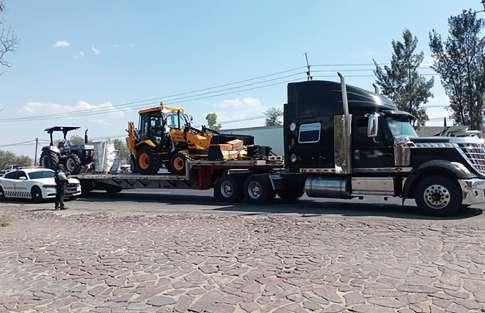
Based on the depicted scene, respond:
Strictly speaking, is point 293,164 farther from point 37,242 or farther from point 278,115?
point 278,115

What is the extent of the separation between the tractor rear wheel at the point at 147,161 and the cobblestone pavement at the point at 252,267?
900cm

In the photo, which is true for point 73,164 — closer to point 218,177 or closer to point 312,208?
point 218,177

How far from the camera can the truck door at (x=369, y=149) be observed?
14.0 m

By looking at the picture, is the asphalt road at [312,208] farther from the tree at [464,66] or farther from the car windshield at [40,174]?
the tree at [464,66]

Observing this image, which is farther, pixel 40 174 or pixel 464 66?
pixel 464 66

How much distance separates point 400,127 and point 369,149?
1.04m

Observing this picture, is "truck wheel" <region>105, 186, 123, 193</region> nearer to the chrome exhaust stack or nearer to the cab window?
the cab window

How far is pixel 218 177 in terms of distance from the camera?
62.3 feet

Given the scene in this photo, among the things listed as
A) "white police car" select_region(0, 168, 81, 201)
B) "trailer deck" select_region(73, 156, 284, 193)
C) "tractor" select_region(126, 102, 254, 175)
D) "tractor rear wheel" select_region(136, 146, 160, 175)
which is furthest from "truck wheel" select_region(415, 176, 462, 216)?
"white police car" select_region(0, 168, 81, 201)

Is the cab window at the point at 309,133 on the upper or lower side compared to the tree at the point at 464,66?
lower

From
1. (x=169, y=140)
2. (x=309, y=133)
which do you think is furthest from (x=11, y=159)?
(x=309, y=133)

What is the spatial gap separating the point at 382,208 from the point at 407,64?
30827mm

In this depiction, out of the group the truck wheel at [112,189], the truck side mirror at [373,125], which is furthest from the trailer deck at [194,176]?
the truck side mirror at [373,125]

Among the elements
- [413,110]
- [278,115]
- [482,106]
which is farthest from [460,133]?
A: [278,115]
